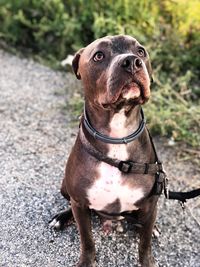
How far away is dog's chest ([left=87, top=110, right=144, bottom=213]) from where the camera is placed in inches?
112

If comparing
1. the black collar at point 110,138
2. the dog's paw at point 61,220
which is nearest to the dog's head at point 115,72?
the black collar at point 110,138

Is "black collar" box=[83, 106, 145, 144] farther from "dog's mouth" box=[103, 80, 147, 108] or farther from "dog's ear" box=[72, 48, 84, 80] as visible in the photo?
"dog's ear" box=[72, 48, 84, 80]

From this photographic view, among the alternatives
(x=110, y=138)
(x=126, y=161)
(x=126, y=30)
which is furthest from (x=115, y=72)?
(x=126, y=30)

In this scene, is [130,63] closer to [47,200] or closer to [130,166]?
[130,166]

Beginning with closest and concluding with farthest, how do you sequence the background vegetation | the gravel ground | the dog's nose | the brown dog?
the dog's nose
the brown dog
the gravel ground
the background vegetation

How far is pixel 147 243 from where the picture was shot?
3092 mm

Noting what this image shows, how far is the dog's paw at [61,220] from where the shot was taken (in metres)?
3.34

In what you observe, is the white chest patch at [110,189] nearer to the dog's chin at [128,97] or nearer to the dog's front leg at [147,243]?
the dog's front leg at [147,243]

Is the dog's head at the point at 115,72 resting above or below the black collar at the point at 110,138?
above

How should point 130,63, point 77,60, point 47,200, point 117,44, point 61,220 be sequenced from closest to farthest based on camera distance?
1. point 130,63
2. point 117,44
3. point 77,60
4. point 61,220
5. point 47,200

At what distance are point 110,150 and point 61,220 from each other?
2.34 ft

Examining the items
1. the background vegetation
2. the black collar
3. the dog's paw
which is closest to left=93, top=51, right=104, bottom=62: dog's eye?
the black collar

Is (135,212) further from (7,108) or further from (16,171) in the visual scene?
(7,108)

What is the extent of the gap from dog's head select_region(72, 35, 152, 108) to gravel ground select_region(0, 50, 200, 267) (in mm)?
946
